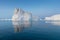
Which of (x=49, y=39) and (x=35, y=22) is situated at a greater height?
(x=35, y=22)

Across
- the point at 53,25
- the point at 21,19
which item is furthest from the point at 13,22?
the point at 53,25

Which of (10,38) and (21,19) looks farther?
(21,19)

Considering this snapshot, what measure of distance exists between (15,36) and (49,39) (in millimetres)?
814

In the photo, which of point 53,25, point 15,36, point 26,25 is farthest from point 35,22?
point 15,36

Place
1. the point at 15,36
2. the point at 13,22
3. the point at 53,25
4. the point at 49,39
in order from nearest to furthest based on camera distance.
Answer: the point at 49,39, the point at 15,36, the point at 53,25, the point at 13,22

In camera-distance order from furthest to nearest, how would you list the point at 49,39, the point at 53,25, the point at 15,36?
the point at 53,25, the point at 15,36, the point at 49,39

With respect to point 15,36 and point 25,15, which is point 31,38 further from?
point 25,15

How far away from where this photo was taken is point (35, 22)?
391cm

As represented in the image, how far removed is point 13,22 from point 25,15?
0.52 meters

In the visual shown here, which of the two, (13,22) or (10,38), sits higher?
(13,22)

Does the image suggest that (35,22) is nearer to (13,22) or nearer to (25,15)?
(25,15)

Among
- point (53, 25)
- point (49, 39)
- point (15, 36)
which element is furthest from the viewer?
point (53, 25)

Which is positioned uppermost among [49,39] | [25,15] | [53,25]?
[25,15]

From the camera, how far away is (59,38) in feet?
8.25
